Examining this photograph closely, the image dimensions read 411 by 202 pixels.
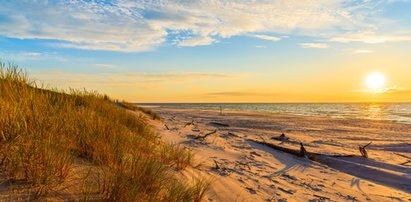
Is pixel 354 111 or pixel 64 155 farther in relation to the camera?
pixel 354 111

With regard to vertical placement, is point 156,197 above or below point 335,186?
above

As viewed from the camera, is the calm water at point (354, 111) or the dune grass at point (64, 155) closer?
the dune grass at point (64, 155)

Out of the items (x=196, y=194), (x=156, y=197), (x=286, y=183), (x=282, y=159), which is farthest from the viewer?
(x=282, y=159)

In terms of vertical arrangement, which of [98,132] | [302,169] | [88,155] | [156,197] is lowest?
[302,169]

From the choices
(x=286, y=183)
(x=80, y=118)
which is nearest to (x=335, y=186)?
(x=286, y=183)

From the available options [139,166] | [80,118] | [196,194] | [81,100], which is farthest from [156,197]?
[81,100]

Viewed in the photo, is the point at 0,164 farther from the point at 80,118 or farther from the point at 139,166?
the point at 80,118

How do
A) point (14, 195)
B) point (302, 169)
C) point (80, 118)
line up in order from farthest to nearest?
point (302, 169)
point (80, 118)
point (14, 195)

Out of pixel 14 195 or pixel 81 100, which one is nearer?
pixel 14 195

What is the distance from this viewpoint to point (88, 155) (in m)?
3.47

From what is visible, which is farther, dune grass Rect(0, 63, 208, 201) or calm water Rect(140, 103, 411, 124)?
calm water Rect(140, 103, 411, 124)

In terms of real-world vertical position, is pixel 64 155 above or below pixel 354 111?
below

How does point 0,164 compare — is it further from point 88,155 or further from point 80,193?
point 88,155

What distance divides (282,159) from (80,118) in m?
5.48
